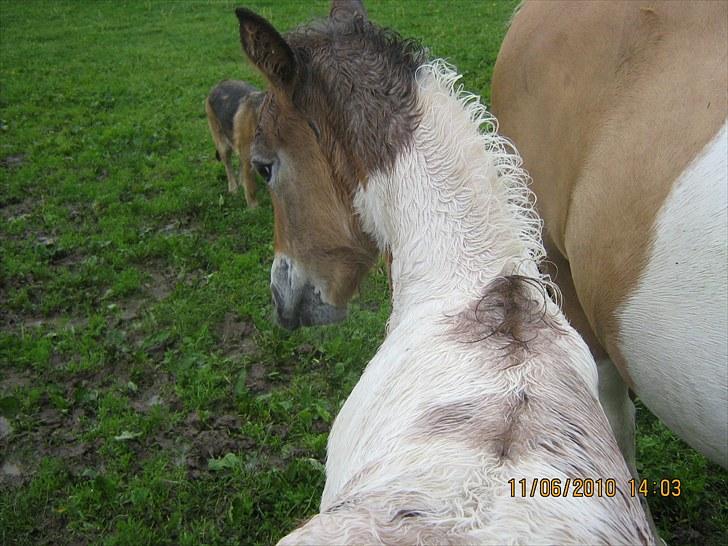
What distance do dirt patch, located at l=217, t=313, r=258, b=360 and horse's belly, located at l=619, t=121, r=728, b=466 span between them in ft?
9.67

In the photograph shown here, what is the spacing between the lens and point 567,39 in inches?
106

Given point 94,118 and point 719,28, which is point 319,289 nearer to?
point 719,28

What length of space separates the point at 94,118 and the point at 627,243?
8397 millimetres

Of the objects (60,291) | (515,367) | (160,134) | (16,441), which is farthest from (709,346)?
(160,134)

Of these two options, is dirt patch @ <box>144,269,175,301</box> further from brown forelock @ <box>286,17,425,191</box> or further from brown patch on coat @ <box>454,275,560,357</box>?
brown patch on coat @ <box>454,275,560,357</box>

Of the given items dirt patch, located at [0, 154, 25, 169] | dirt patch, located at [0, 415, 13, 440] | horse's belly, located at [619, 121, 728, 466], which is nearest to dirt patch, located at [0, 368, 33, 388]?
dirt patch, located at [0, 415, 13, 440]

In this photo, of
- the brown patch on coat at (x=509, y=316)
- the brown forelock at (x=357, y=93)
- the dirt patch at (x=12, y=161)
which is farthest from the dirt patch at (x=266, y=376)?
the dirt patch at (x=12, y=161)

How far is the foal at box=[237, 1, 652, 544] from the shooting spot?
1.14 m

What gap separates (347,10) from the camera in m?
2.47

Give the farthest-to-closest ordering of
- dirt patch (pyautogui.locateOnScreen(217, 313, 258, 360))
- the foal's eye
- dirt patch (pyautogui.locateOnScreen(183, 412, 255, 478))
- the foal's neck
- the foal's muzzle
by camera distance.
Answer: dirt patch (pyautogui.locateOnScreen(217, 313, 258, 360))
dirt patch (pyautogui.locateOnScreen(183, 412, 255, 478))
the foal's muzzle
the foal's eye
the foal's neck

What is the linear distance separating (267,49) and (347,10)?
52cm

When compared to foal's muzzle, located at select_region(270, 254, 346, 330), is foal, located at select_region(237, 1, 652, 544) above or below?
above

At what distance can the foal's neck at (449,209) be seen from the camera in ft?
5.78

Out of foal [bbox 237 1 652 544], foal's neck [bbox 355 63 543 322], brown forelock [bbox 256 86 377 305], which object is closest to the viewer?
foal [bbox 237 1 652 544]
